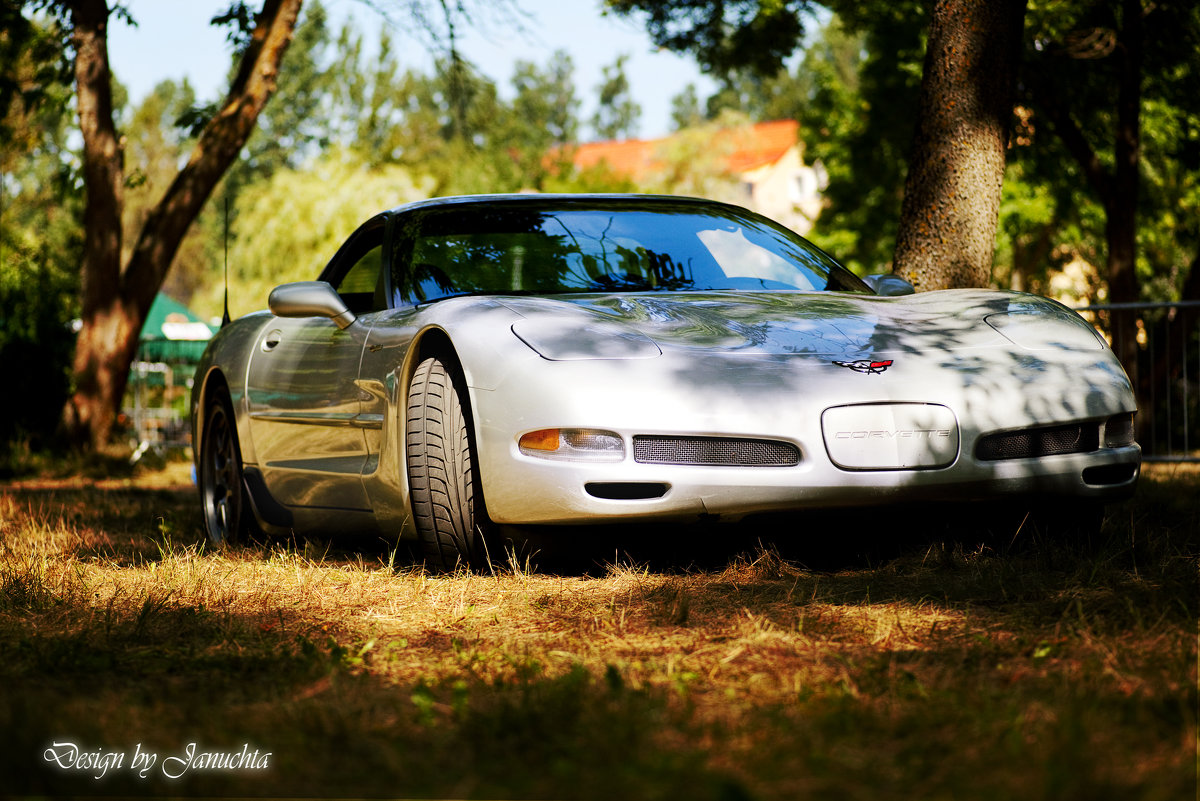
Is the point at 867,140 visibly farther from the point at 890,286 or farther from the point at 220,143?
the point at 890,286

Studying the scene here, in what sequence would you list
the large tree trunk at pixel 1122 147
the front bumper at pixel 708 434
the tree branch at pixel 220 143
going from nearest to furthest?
the front bumper at pixel 708 434, the tree branch at pixel 220 143, the large tree trunk at pixel 1122 147

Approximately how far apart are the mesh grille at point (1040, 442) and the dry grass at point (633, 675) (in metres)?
0.30

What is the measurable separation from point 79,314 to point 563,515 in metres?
9.72

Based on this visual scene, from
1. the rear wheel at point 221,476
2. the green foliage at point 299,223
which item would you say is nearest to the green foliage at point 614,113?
the green foliage at point 299,223

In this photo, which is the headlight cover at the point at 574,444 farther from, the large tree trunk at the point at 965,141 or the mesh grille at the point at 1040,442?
the large tree trunk at the point at 965,141

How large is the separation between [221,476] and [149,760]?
150 inches

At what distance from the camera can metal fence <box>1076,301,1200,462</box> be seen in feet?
35.2

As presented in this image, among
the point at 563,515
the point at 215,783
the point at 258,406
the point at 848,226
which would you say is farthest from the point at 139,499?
the point at 848,226

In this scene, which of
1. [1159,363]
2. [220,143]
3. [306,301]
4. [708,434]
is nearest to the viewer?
[708,434]

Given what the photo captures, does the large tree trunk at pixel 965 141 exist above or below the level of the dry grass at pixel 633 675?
above

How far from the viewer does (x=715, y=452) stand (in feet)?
11.6

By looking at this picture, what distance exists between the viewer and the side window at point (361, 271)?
489cm

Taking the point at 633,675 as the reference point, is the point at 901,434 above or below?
above

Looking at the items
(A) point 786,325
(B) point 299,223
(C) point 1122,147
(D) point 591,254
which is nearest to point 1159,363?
(C) point 1122,147
